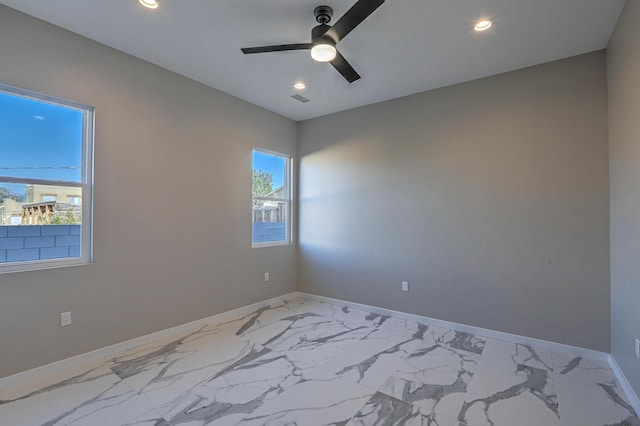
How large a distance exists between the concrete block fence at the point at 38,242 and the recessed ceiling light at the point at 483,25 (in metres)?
3.84

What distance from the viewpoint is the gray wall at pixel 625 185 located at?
2086mm

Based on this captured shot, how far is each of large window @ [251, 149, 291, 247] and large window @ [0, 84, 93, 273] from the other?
196cm

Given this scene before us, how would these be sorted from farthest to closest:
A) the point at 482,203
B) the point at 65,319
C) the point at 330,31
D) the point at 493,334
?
the point at 482,203, the point at 493,334, the point at 65,319, the point at 330,31

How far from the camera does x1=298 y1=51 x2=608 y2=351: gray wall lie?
2842 mm

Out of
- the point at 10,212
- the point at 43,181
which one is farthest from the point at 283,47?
the point at 10,212

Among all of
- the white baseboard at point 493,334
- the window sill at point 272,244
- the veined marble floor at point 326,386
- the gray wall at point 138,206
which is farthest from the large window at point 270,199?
the veined marble floor at point 326,386

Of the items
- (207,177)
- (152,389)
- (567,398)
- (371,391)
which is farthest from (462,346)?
(207,177)

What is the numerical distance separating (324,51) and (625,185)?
8.24ft

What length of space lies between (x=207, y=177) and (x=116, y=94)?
1.20m

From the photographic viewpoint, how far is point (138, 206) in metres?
3.04

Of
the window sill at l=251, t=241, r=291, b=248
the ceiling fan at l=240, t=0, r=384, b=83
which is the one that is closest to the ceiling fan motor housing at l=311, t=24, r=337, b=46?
the ceiling fan at l=240, t=0, r=384, b=83

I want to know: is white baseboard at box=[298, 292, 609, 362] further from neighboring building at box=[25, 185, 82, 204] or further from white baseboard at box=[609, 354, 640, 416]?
neighboring building at box=[25, 185, 82, 204]

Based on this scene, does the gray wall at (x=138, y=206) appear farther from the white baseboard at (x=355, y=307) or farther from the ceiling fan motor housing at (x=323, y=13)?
the ceiling fan motor housing at (x=323, y=13)

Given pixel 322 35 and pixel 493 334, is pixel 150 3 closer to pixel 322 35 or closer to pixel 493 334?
pixel 322 35
